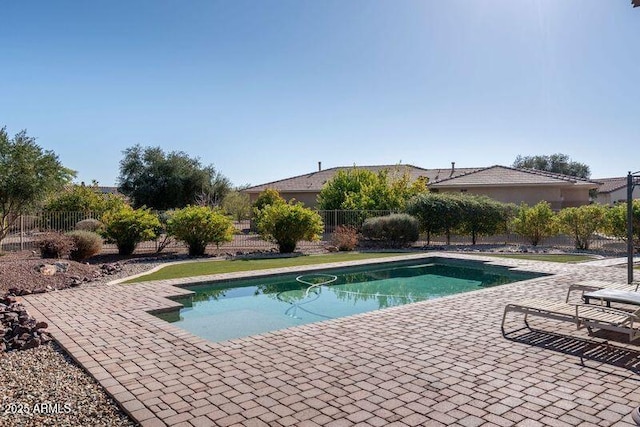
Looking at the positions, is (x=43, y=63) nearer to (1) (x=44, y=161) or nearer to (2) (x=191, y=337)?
(1) (x=44, y=161)

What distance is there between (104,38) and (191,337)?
997 cm

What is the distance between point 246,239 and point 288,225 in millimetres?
5952

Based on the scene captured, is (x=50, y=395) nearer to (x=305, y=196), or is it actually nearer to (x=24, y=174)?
(x=24, y=174)

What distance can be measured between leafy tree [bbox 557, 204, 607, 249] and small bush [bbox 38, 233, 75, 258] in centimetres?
2089

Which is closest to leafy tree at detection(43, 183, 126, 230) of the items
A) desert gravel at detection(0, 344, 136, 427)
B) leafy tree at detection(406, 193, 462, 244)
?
leafy tree at detection(406, 193, 462, 244)

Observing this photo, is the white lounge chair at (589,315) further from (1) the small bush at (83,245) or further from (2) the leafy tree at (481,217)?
(2) the leafy tree at (481,217)

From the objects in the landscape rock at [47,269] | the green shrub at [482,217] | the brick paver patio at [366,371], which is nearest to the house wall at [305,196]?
the green shrub at [482,217]

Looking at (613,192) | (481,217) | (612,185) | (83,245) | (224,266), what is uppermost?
(612,185)

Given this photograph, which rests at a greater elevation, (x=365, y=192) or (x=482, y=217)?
(x=365, y=192)

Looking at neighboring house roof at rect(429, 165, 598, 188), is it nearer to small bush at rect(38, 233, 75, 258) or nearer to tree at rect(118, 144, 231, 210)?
tree at rect(118, 144, 231, 210)

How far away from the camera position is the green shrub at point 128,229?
60.4 ft

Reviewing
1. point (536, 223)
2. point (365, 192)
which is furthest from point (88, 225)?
point (536, 223)

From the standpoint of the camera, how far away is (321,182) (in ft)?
132

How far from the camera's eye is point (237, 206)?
132 feet
